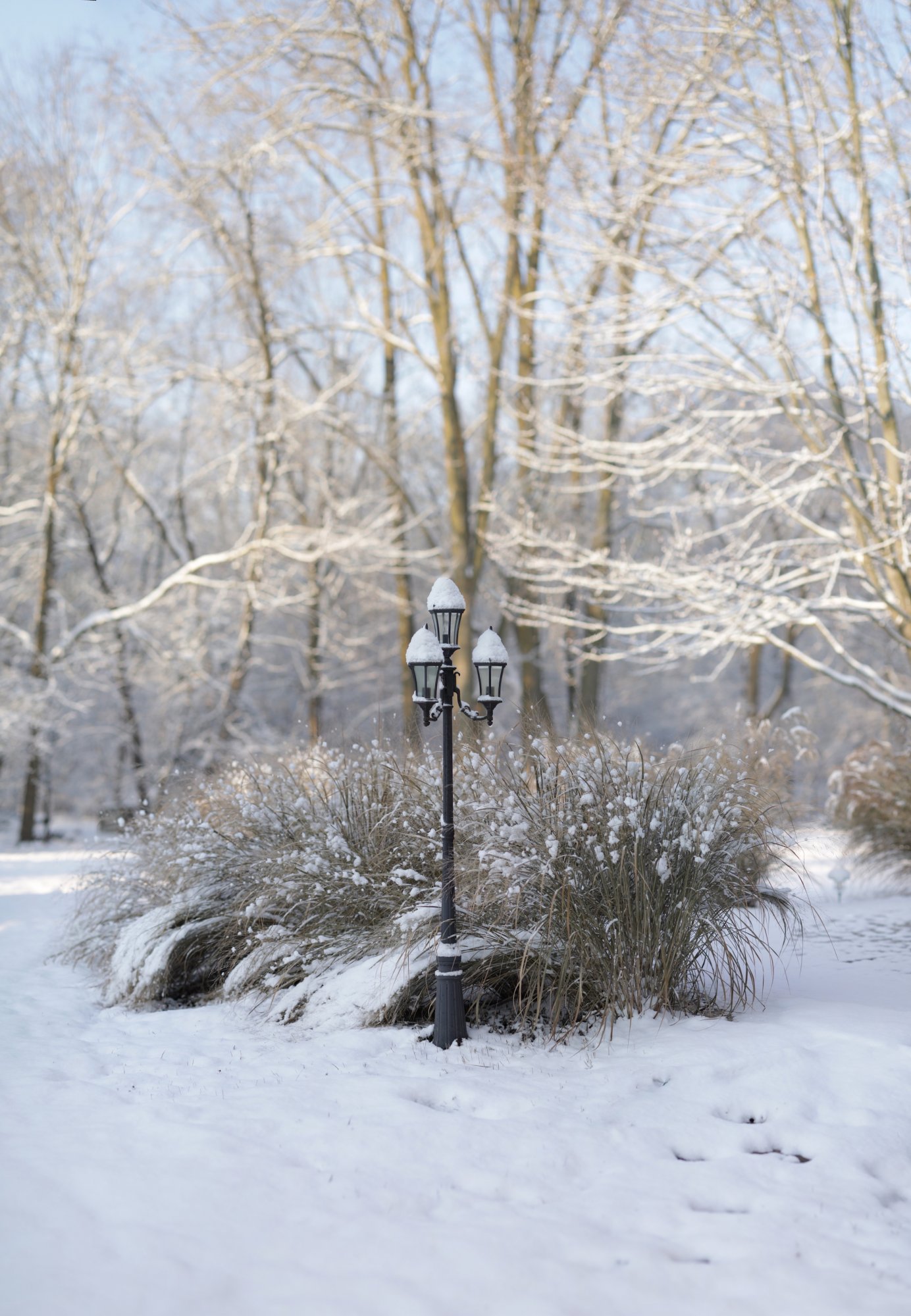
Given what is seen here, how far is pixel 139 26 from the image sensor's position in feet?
46.3

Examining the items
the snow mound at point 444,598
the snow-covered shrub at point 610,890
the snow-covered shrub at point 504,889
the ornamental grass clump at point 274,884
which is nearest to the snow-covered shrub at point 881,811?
the snow-covered shrub at point 504,889

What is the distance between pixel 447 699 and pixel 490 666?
1.04ft

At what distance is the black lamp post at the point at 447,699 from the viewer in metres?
4.86

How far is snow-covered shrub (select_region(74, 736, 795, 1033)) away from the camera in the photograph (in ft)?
16.2

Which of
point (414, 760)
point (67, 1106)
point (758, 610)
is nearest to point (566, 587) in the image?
point (758, 610)

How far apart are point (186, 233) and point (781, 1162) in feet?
53.5

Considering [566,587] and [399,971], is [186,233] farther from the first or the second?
[399,971]

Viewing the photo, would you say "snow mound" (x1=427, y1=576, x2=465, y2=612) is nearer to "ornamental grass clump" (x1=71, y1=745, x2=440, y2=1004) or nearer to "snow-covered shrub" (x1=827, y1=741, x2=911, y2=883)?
"ornamental grass clump" (x1=71, y1=745, x2=440, y2=1004)

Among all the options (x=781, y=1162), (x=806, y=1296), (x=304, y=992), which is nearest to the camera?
(x=806, y=1296)

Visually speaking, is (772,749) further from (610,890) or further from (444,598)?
(444,598)

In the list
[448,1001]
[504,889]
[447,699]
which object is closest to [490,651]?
[447,699]

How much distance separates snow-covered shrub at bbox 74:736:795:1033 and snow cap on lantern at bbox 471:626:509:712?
41 centimetres

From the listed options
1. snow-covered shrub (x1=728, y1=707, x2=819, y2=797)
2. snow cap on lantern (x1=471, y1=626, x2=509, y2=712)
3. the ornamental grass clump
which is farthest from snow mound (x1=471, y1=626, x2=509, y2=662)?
snow-covered shrub (x1=728, y1=707, x2=819, y2=797)

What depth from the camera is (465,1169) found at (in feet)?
11.5
